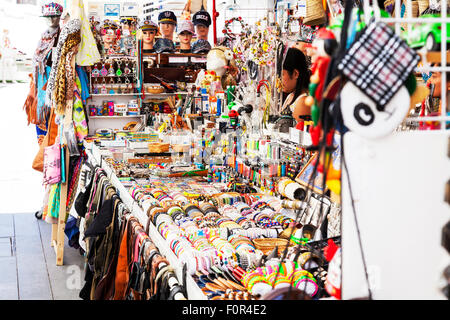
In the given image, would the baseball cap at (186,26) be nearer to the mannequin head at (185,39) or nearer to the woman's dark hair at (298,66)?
the mannequin head at (185,39)

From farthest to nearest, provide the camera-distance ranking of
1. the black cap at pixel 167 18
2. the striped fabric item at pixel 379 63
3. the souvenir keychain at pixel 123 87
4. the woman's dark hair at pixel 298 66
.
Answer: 1. the black cap at pixel 167 18
2. the souvenir keychain at pixel 123 87
3. the woman's dark hair at pixel 298 66
4. the striped fabric item at pixel 379 63

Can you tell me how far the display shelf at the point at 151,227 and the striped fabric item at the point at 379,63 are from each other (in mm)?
843

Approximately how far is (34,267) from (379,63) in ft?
13.8

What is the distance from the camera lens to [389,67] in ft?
3.75

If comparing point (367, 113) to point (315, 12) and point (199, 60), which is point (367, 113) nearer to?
point (315, 12)

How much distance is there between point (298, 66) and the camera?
3.01 metres

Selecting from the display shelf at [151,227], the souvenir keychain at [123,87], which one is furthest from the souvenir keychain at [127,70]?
the display shelf at [151,227]

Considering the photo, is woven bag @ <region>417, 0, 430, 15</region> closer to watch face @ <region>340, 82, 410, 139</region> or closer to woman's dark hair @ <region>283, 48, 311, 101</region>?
woman's dark hair @ <region>283, 48, 311, 101</region>

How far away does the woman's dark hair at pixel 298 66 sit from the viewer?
9.86 ft

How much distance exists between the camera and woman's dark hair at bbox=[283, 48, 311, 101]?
9.86 feet

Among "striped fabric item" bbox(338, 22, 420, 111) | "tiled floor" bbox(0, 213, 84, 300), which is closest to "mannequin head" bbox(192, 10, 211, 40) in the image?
"tiled floor" bbox(0, 213, 84, 300)

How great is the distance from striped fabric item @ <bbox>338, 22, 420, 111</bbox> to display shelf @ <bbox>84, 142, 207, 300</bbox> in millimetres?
843

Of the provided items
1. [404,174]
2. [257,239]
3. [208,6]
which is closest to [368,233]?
[404,174]

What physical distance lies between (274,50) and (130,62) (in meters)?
3.24
